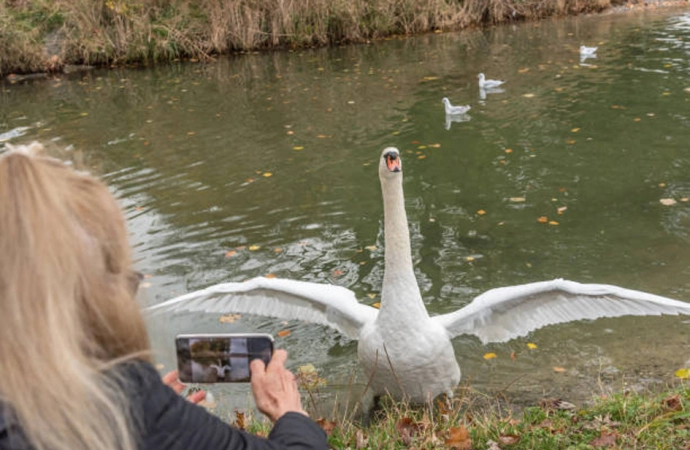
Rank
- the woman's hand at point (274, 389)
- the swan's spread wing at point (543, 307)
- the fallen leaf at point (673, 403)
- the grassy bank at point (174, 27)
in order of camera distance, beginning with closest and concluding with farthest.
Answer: the woman's hand at point (274, 389) → the fallen leaf at point (673, 403) → the swan's spread wing at point (543, 307) → the grassy bank at point (174, 27)

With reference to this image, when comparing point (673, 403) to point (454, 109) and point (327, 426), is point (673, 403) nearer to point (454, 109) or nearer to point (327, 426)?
point (327, 426)

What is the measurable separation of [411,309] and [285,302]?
105cm

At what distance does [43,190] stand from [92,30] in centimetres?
1847

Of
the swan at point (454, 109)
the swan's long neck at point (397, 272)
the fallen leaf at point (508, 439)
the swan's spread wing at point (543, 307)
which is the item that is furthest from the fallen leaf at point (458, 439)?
the swan at point (454, 109)

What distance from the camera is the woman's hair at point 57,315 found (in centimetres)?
140

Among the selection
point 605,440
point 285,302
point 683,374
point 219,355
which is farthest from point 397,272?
point 219,355

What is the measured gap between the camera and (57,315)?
4.58 ft

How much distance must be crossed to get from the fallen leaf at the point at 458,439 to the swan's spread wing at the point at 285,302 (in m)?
1.23

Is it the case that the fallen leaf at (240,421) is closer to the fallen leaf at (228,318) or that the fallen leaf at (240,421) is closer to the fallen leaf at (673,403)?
the fallen leaf at (228,318)

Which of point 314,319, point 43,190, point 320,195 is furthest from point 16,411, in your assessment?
point 320,195

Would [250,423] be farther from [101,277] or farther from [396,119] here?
[396,119]

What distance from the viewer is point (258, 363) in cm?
204

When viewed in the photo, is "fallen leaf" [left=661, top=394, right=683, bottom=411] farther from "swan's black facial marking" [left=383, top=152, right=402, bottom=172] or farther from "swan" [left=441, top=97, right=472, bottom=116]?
"swan" [left=441, top=97, right=472, bottom=116]

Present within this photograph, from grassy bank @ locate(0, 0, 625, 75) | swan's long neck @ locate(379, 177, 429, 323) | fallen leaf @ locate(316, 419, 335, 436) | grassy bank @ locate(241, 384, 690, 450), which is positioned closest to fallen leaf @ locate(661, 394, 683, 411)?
grassy bank @ locate(241, 384, 690, 450)
